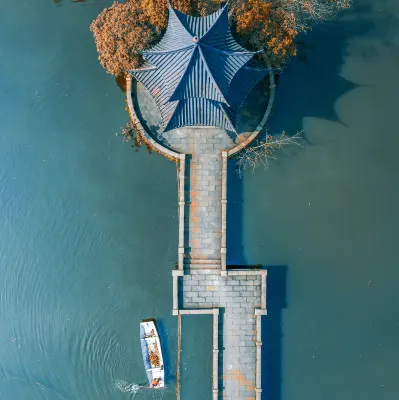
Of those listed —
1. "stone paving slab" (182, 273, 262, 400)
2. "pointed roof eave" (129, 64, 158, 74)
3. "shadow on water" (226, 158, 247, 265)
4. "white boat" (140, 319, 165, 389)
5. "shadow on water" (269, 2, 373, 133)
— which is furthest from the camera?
"shadow on water" (269, 2, 373, 133)

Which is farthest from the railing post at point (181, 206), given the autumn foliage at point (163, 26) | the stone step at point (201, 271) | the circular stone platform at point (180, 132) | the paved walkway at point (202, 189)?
the autumn foliage at point (163, 26)

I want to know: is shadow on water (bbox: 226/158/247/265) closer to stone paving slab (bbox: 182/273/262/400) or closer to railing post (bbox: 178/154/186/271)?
stone paving slab (bbox: 182/273/262/400)

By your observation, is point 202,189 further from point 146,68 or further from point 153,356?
point 153,356

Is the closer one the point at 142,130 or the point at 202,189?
the point at 142,130

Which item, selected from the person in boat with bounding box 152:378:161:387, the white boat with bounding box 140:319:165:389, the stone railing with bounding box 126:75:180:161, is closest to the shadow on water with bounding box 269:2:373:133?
the stone railing with bounding box 126:75:180:161

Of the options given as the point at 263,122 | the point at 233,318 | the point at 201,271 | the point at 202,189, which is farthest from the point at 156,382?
the point at 263,122

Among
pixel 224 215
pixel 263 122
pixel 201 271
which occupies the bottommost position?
pixel 201 271

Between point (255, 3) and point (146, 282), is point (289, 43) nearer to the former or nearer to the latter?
point (255, 3)
